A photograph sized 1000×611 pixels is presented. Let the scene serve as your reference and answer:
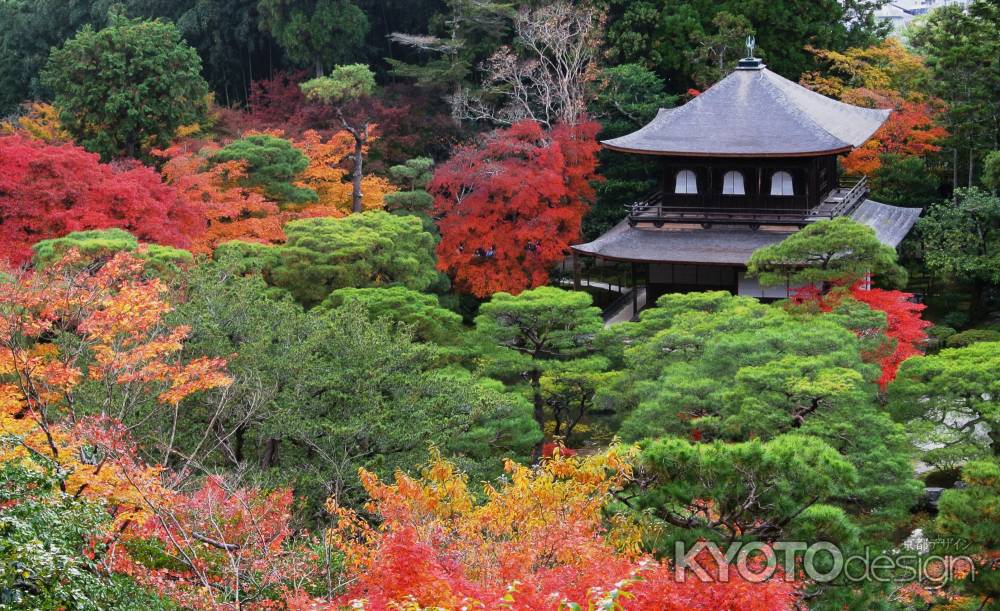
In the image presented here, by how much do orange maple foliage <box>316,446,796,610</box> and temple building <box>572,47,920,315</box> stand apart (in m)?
14.5

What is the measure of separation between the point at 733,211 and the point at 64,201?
54.3 feet

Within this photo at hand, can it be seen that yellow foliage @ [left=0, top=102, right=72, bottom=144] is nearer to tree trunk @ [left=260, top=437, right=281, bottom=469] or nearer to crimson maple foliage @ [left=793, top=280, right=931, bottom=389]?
tree trunk @ [left=260, top=437, right=281, bottom=469]

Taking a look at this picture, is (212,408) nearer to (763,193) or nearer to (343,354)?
(343,354)

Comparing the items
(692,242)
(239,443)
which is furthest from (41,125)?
(239,443)

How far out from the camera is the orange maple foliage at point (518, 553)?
1030 cm

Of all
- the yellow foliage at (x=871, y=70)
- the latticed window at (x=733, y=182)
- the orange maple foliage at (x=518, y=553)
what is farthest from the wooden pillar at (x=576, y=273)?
the orange maple foliage at (x=518, y=553)

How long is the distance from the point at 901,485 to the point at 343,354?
337 inches

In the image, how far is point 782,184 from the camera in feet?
100

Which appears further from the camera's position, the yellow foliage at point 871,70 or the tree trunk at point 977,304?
the yellow foliage at point 871,70

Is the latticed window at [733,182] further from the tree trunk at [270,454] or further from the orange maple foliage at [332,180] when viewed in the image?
the tree trunk at [270,454]

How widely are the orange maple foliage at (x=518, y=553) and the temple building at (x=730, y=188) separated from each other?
47.5 ft

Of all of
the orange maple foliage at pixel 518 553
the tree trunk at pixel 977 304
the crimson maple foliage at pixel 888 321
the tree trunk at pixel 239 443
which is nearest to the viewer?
the orange maple foliage at pixel 518 553

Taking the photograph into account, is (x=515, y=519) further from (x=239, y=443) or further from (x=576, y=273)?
(x=576, y=273)

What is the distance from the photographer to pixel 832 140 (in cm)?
2955
